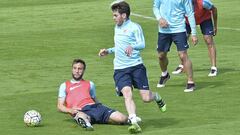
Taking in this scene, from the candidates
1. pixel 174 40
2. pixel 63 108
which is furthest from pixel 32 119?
pixel 174 40

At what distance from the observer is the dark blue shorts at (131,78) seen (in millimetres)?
13398

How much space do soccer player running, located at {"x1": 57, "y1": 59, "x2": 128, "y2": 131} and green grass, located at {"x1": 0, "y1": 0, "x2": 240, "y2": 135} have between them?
211mm

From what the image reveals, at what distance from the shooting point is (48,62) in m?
21.2

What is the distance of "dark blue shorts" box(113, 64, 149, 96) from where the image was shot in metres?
13.4

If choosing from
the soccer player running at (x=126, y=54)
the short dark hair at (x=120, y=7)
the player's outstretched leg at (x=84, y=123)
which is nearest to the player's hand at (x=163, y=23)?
the soccer player running at (x=126, y=54)

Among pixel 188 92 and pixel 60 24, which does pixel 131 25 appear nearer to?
pixel 188 92

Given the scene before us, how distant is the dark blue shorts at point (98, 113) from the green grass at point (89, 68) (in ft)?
0.80

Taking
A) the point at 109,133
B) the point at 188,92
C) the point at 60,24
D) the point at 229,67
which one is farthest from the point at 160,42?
the point at 60,24

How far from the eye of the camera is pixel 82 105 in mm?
13688

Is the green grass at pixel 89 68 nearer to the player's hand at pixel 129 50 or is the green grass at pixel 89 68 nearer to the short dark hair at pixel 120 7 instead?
the player's hand at pixel 129 50

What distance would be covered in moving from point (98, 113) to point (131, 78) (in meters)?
0.79

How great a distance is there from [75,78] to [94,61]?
7.32m

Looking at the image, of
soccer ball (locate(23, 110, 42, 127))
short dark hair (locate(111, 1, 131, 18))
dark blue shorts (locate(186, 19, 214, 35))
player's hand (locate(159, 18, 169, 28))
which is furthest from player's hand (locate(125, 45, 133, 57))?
dark blue shorts (locate(186, 19, 214, 35))

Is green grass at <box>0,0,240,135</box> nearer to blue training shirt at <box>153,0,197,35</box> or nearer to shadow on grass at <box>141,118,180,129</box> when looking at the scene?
shadow on grass at <box>141,118,180,129</box>
